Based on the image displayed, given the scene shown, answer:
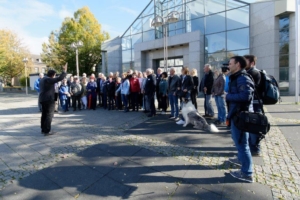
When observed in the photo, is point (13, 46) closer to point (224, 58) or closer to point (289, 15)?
point (224, 58)

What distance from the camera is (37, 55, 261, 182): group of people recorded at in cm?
306

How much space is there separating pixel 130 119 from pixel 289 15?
49.4ft

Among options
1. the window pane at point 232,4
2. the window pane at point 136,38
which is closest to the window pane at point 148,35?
the window pane at point 136,38

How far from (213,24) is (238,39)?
111 inches

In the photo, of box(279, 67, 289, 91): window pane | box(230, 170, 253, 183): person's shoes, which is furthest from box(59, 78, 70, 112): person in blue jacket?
box(279, 67, 289, 91): window pane

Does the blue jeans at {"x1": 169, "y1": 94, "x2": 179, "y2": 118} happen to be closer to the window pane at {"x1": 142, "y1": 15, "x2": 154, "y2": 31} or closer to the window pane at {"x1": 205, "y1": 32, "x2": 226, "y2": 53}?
the window pane at {"x1": 205, "y1": 32, "x2": 226, "y2": 53}

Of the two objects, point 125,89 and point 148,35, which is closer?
point 125,89

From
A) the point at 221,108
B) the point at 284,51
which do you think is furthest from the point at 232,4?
the point at 221,108

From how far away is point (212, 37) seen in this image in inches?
717

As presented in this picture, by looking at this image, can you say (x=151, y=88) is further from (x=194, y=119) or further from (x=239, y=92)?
(x=239, y=92)

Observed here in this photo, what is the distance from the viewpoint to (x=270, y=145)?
15.2 feet

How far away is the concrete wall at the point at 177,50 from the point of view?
1830cm

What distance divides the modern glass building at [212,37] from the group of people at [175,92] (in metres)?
10.3

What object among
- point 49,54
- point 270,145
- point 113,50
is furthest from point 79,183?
point 49,54
